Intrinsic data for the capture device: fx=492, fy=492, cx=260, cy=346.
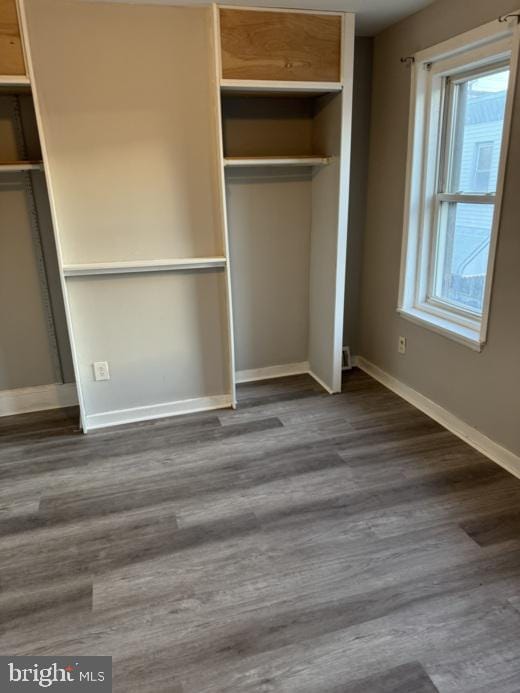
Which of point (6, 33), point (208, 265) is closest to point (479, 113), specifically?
point (208, 265)

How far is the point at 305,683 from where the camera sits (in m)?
1.48

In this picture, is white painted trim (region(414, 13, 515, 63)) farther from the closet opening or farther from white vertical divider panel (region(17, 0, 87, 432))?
white vertical divider panel (region(17, 0, 87, 432))

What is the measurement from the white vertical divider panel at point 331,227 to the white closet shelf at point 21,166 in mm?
1700

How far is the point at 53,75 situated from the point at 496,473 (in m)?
3.01

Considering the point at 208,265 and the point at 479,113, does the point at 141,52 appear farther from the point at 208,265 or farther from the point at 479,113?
the point at 479,113

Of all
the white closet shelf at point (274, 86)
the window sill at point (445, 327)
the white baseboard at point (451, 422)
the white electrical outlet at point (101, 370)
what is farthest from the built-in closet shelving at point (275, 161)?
the white baseboard at point (451, 422)

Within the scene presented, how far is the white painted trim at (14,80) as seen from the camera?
94.3 inches

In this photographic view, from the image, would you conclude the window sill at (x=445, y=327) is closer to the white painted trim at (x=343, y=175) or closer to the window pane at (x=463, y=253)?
the window pane at (x=463, y=253)

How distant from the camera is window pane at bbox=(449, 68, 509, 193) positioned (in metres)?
2.50

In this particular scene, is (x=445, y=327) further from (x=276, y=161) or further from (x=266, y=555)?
(x=266, y=555)

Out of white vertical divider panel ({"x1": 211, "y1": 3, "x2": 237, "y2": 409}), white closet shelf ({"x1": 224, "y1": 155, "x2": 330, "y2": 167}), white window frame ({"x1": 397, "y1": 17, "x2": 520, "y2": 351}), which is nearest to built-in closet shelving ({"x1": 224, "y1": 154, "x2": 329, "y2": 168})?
white closet shelf ({"x1": 224, "y1": 155, "x2": 330, "y2": 167})

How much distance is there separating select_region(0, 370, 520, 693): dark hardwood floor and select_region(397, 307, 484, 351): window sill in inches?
22.0

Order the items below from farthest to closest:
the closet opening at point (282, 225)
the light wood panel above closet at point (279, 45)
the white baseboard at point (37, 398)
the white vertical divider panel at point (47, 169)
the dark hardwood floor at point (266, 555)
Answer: the white baseboard at point (37, 398) → the closet opening at point (282, 225) → the light wood panel above closet at point (279, 45) → the white vertical divider panel at point (47, 169) → the dark hardwood floor at point (266, 555)

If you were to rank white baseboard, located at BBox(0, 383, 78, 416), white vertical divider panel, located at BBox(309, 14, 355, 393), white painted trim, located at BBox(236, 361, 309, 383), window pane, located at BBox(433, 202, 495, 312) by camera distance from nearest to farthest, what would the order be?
window pane, located at BBox(433, 202, 495, 312) → white vertical divider panel, located at BBox(309, 14, 355, 393) → white baseboard, located at BBox(0, 383, 78, 416) → white painted trim, located at BBox(236, 361, 309, 383)
